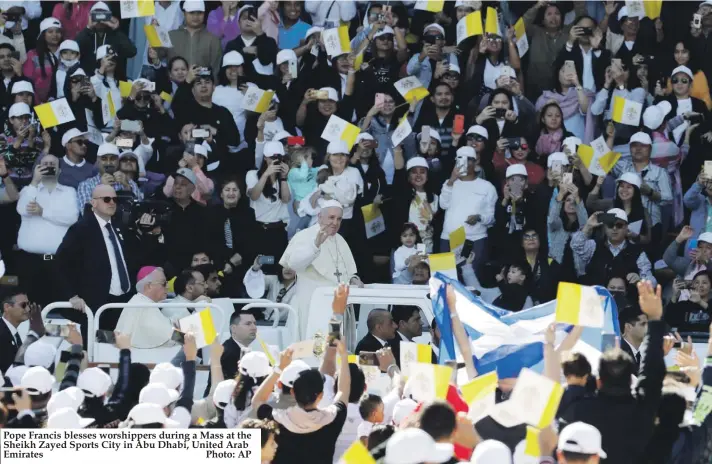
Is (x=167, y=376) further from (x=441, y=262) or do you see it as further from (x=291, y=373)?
(x=441, y=262)

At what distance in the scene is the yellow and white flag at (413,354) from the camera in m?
9.99

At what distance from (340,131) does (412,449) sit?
26.5 feet

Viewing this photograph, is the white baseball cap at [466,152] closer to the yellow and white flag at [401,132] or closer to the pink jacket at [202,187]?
the yellow and white flag at [401,132]

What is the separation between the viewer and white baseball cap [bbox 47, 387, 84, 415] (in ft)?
29.0

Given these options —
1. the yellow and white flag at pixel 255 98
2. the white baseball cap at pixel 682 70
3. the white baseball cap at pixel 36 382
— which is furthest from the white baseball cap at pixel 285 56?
the white baseball cap at pixel 36 382

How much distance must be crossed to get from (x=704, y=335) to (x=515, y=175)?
2439 mm

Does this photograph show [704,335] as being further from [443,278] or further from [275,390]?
[275,390]

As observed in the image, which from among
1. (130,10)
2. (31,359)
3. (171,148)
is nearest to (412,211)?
(171,148)

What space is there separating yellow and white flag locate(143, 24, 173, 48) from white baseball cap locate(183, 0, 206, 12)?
33 cm

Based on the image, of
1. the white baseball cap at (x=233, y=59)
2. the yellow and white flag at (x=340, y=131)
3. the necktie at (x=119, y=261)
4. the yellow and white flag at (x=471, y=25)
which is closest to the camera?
the necktie at (x=119, y=261)

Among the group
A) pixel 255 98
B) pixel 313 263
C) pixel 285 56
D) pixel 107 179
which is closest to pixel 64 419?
pixel 313 263

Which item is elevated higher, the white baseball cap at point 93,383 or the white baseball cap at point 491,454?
the white baseball cap at point 93,383

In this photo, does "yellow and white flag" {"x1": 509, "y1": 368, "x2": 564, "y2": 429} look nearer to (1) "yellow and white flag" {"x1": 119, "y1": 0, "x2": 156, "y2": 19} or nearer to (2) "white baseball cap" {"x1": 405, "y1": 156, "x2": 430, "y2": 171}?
(2) "white baseball cap" {"x1": 405, "y1": 156, "x2": 430, "y2": 171}

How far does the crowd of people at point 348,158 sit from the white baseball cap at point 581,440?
3.56 metres
